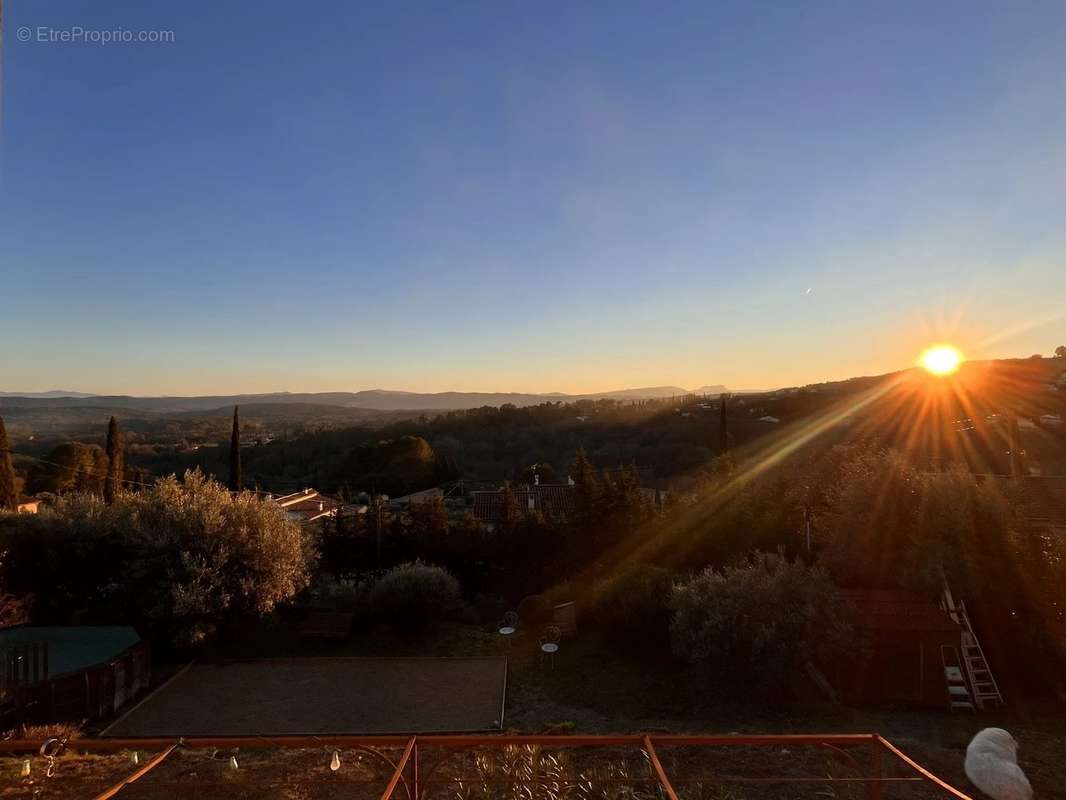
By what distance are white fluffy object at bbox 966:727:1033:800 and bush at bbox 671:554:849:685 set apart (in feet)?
9.82

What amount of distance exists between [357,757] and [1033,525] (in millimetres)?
12162

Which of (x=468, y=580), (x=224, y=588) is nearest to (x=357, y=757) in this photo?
(x=224, y=588)

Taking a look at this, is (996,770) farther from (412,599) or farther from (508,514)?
(508,514)

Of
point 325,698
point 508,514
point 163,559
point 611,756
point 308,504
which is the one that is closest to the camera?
point 611,756

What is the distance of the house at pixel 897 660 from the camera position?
31.4 ft

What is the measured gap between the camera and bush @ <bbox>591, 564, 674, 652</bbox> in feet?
37.7

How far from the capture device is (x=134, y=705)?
9.70 metres

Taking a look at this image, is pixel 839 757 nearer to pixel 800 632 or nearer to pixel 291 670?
pixel 800 632

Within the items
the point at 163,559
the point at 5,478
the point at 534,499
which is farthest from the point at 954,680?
the point at 5,478

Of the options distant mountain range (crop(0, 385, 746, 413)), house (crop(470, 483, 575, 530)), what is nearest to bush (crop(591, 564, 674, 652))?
house (crop(470, 483, 575, 530))

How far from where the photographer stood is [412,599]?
502 inches

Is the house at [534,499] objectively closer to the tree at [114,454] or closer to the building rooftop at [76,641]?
the building rooftop at [76,641]

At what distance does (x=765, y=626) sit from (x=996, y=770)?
356 centimetres

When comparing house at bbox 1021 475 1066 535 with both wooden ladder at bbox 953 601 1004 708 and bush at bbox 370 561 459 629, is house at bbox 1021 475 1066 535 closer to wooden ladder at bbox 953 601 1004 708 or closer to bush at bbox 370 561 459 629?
wooden ladder at bbox 953 601 1004 708
